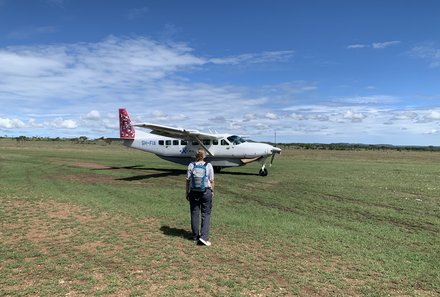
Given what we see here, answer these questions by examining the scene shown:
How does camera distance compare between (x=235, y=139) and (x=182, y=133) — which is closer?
(x=182, y=133)

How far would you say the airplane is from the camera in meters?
22.4

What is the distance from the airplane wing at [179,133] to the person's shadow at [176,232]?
11.6 meters

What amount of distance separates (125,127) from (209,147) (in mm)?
8168

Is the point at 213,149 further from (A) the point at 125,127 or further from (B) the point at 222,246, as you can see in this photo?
(B) the point at 222,246

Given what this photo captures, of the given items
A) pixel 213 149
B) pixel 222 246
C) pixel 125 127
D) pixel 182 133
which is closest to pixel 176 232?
pixel 222 246

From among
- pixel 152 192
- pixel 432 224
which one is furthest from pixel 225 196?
pixel 432 224

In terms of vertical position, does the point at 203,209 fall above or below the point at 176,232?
above

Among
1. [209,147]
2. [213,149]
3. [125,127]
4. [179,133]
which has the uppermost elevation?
[125,127]

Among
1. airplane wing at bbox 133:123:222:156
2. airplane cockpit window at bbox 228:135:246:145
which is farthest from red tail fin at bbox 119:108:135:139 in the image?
airplane cockpit window at bbox 228:135:246:145

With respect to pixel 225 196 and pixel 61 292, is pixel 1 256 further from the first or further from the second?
pixel 225 196

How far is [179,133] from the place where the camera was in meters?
22.4

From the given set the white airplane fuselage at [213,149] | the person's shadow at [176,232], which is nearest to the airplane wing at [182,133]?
the white airplane fuselage at [213,149]

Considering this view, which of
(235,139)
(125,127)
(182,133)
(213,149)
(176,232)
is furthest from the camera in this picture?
(125,127)

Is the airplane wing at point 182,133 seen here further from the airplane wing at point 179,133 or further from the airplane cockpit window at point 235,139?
the airplane cockpit window at point 235,139
